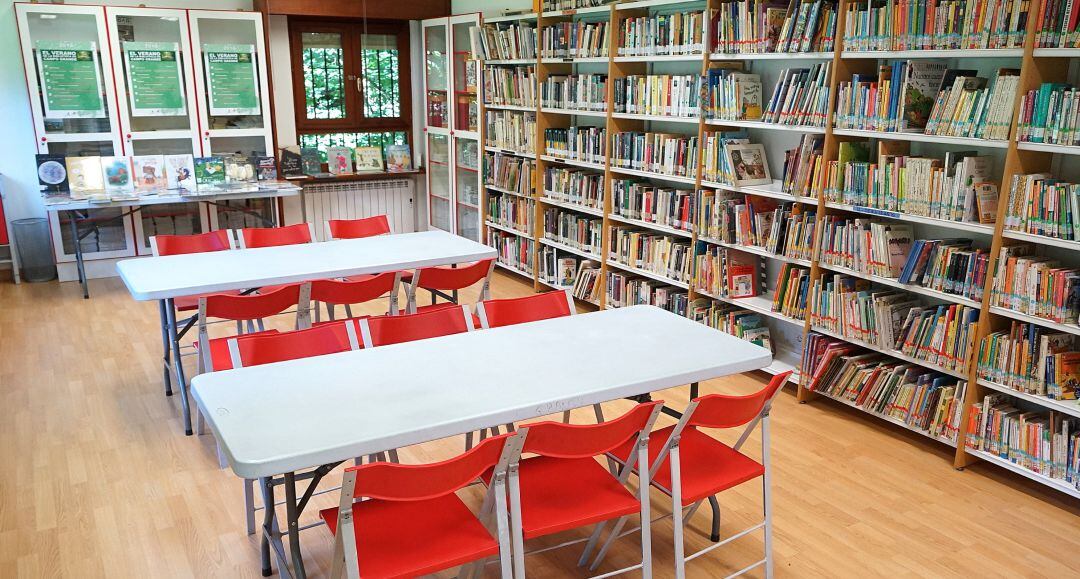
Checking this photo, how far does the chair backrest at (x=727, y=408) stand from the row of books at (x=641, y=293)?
106 inches

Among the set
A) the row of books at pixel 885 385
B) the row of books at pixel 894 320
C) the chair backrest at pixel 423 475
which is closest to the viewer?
the chair backrest at pixel 423 475

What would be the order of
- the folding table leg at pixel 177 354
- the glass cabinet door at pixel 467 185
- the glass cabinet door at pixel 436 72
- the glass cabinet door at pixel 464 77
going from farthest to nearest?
the glass cabinet door at pixel 436 72, the glass cabinet door at pixel 467 185, the glass cabinet door at pixel 464 77, the folding table leg at pixel 177 354

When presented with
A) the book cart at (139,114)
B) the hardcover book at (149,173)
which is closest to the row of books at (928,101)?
the book cart at (139,114)

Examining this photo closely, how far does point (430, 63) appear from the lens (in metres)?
8.52

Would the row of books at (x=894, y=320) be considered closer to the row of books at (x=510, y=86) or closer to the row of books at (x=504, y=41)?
the row of books at (x=510, y=86)

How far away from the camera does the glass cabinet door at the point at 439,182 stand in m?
8.60

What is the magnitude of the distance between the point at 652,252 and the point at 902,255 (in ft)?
6.25

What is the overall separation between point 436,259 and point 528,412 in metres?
2.29

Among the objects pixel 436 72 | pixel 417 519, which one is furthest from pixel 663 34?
pixel 417 519

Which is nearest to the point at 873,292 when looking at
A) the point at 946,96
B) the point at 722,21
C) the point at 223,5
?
the point at 946,96

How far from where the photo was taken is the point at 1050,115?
11.1ft

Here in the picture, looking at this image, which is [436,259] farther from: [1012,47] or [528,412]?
[1012,47]

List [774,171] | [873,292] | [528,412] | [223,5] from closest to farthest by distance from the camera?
[528,412] → [873,292] → [774,171] → [223,5]

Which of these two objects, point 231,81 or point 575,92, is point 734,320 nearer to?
point 575,92
